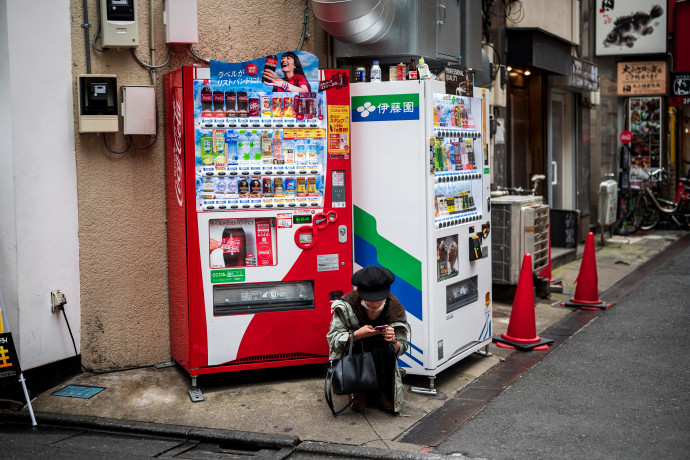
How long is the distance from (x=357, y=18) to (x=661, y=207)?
1329cm

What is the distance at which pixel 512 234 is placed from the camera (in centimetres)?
978

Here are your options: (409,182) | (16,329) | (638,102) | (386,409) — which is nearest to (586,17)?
(638,102)

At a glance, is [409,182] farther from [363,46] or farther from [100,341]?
[100,341]

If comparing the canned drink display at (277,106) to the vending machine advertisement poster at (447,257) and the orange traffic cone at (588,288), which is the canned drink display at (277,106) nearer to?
the vending machine advertisement poster at (447,257)

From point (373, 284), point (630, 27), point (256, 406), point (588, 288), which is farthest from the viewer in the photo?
point (630, 27)

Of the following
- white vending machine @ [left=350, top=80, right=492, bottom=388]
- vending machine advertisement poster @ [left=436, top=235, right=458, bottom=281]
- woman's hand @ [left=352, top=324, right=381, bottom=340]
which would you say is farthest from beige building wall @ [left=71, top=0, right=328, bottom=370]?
vending machine advertisement poster @ [left=436, top=235, right=458, bottom=281]

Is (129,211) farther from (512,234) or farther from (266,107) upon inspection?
(512,234)

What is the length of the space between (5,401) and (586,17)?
561 inches

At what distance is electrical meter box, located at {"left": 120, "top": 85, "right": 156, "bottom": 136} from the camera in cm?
680

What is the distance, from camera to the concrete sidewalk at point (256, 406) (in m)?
5.87

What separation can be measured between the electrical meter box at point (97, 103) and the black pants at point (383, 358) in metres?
2.90

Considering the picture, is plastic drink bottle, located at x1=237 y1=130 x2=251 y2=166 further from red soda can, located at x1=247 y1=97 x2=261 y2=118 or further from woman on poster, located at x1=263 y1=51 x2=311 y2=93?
woman on poster, located at x1=263 y1=51 x2=311 y2=93

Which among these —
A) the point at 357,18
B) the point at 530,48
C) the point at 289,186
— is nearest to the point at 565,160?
the point at 530,48

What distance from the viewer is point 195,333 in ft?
21.7
